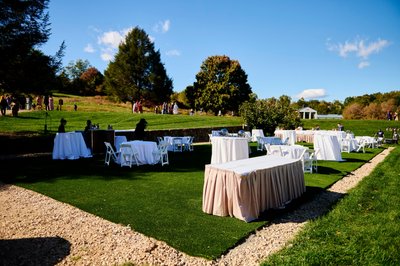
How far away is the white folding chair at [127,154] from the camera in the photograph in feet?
40.0

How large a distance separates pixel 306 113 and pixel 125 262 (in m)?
98.9

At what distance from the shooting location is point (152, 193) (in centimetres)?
821

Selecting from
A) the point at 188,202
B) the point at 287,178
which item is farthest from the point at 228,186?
the point at 287,178

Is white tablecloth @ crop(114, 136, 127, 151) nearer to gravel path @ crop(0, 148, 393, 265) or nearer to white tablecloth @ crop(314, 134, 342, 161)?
gravel path @ crop(0, 148, 393, 265)

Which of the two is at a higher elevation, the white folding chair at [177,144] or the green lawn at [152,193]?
the white folding chair at [177,144]

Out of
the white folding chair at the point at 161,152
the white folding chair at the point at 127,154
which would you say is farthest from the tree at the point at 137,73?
the white folding chair at the point at 127,154

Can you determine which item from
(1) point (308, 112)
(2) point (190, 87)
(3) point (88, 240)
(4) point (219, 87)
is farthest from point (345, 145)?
(1) point (308, 112)

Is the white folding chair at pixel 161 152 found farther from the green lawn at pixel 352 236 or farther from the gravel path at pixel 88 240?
the green lawn at pixel 352 236

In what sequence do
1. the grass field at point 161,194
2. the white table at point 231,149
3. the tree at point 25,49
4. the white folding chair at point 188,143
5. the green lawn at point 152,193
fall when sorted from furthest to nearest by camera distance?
the white folding chair at point 188,143
the tree at point 25,49
the white table at point 231,149
the green lawn at point 152,193
the grass field at point 161,194

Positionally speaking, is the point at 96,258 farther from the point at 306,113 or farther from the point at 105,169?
the point at 306,113

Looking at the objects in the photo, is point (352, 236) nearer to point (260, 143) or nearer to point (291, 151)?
point (291, 151)

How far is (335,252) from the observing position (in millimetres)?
4801

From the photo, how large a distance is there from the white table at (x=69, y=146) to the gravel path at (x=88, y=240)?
23.4 ft

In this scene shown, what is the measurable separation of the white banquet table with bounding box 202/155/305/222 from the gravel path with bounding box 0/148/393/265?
1.54 feet
